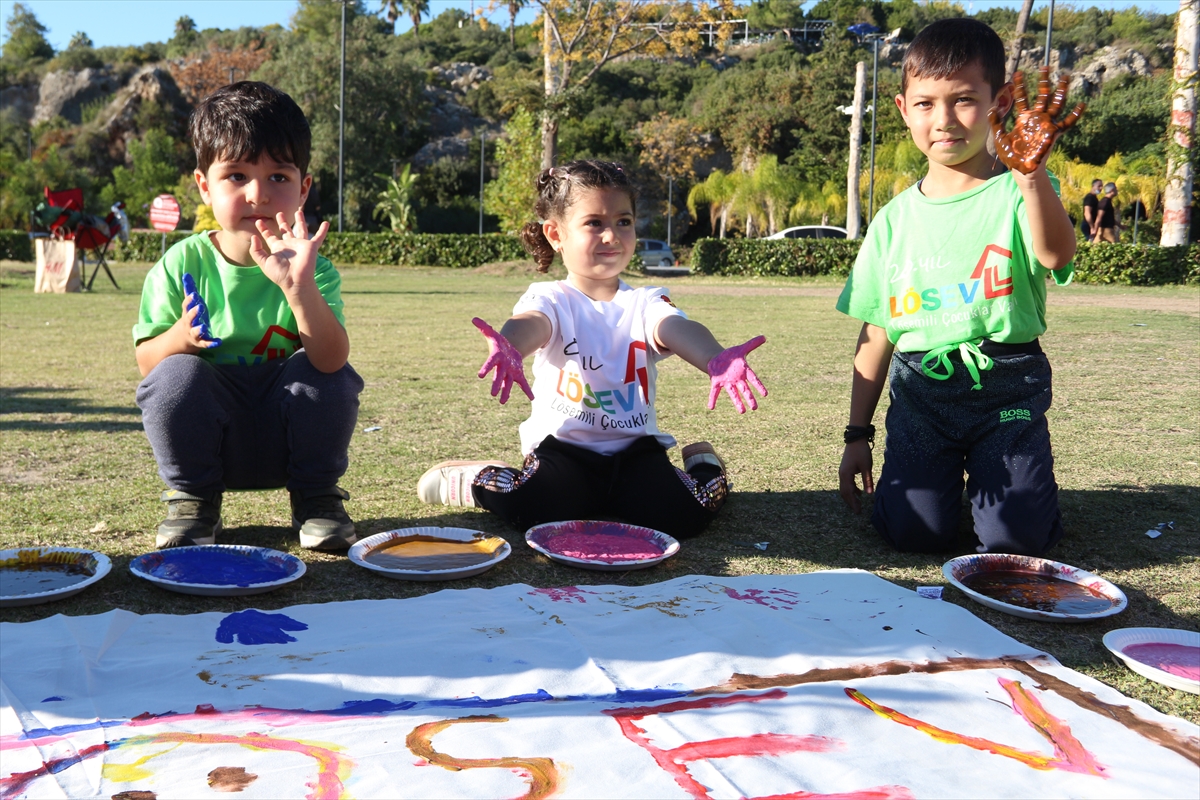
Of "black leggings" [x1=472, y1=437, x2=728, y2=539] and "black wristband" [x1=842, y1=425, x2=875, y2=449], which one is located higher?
"black wristband" [x1=842, y1=425, x2=875, y2=449]

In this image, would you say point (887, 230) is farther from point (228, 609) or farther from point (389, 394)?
point (389, 394)

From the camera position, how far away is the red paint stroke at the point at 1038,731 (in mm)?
1659

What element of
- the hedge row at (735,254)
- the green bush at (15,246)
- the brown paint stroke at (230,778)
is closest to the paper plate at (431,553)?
the brown paint stroke at (230,778)

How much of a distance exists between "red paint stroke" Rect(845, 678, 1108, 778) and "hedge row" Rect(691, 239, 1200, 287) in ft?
60.9

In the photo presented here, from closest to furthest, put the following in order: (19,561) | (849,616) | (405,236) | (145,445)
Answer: (849,616)
(19,561)
(145,445)
(405,236)

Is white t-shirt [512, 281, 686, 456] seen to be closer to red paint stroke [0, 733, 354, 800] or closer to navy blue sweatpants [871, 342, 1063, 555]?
navy blue sweatpants [871, 342, 1063, 555]

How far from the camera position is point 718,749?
1.68 m

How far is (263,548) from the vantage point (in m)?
2.74

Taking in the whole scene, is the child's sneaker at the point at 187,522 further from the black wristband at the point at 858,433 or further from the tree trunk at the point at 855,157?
the tree trunk at the point at 855,157

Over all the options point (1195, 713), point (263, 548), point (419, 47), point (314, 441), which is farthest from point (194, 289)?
point (419, 47)

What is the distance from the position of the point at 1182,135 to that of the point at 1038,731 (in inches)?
655

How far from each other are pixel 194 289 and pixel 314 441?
0.53 meters

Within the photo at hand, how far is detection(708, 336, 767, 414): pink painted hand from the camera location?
254cm

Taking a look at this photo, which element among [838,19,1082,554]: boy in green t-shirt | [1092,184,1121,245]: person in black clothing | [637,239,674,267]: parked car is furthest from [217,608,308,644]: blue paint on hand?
[637,239,674,267]: parked car
